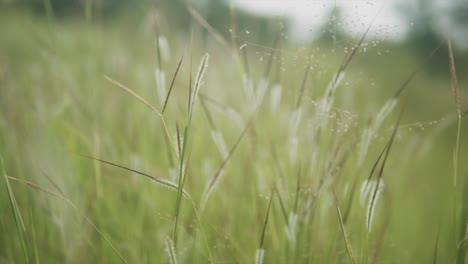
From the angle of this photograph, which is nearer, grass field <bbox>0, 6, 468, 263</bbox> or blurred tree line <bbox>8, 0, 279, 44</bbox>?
grass field <bbox>0, 6, 468, 263</bbox>

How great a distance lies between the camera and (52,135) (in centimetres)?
107

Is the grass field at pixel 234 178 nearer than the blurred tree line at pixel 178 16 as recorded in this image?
Yes

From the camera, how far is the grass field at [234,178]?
506 mm

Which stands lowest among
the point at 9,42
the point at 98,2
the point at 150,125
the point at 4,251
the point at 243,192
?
the point at 4,251

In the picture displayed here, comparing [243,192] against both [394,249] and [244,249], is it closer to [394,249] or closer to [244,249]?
[244,249]

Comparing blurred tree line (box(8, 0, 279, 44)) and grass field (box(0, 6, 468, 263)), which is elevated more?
blurred tree line (box(8, 0, 279, 44))

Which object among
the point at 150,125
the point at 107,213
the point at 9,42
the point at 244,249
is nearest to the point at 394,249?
the point at 244,249

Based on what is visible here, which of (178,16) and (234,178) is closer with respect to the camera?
(234,178)

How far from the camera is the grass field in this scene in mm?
506

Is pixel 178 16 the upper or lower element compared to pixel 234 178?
upper

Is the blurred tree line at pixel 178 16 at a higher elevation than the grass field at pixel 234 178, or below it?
higher

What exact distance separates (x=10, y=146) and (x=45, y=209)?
321 mm

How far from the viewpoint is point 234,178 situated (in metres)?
0.99

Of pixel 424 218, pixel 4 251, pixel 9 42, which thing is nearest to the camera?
pixel 4 251
